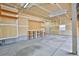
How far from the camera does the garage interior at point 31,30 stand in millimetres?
3281

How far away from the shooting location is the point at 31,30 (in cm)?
588

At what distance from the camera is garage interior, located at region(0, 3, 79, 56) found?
3.28m

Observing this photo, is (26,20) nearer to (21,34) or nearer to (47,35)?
(21,34)

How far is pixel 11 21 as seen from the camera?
4.42m

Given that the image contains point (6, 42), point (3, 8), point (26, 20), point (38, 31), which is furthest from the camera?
point (38, 31)

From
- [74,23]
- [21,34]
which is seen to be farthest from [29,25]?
[74,23]

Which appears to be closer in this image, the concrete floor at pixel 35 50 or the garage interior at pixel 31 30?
the concrete floor at pixel 35 50

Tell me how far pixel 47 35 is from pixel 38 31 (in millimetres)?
1143

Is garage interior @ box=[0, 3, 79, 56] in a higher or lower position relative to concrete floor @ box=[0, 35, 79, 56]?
higher

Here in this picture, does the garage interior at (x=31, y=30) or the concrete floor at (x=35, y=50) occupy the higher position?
the garage interior at (x=31, y=30)

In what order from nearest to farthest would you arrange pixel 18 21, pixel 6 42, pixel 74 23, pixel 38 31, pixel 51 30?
pixel 74 23
pixel 6 42
pixel 18 21
pixel 38 31
pixel 51 30

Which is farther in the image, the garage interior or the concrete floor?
the garage interior

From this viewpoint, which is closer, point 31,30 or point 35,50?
point 35,50

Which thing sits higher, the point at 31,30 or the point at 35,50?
the point at 31,30
